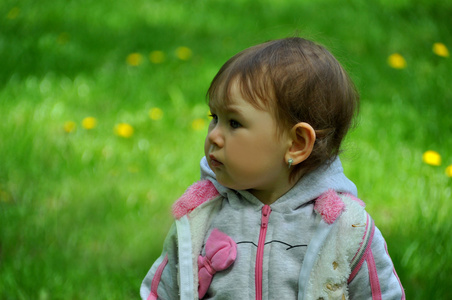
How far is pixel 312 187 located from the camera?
6.72ft

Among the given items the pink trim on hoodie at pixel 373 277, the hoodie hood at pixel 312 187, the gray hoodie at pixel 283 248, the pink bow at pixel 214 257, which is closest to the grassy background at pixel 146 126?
the hoodie hood at pixel 312 187

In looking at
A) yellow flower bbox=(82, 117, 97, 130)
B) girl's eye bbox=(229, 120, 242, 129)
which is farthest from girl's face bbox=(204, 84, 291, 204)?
yellow flower bbox=(82, 117, 97, 130)

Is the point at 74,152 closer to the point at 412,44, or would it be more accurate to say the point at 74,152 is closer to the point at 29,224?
the point at 29,224

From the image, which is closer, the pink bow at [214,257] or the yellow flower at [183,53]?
the pink bow at [214,257]

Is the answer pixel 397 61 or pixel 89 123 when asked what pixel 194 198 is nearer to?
pixel 89 123

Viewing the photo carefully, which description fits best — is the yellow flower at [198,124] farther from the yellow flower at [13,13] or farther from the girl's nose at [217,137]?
the yellow flower at [13,13]

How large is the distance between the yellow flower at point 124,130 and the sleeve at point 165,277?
1565 mm

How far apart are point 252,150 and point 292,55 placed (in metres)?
0.29

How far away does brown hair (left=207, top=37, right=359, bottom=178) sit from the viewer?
194 centimetres

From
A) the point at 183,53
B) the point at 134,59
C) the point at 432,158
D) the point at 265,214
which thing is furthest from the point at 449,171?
the point at 134,59

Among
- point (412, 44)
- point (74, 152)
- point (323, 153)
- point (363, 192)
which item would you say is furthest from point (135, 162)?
point (412, 44)

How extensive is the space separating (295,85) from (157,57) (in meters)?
2.75

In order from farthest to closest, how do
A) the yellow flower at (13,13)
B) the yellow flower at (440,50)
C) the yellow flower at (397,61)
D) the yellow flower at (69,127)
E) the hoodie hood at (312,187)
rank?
the yellow flower at (13,13) → the yellow flower at (440,50) → the yellow flower at (397,61) → the yellow flower at (69,127) → the hoodie hood at (312,187)

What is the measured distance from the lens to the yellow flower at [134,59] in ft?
14.7
